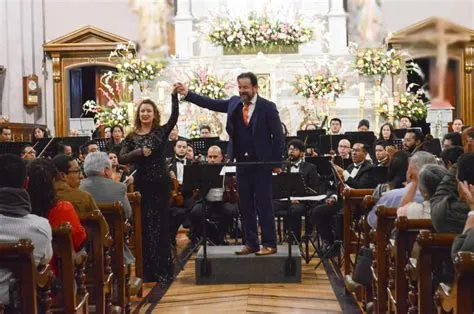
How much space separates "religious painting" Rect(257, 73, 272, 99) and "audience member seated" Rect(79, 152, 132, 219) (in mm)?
7727

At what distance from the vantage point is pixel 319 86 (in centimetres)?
1290

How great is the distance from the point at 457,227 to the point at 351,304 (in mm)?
2519

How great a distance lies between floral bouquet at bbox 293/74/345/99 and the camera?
1288cm

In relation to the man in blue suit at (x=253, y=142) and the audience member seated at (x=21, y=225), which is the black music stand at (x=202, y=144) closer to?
the man in blue suit at (x=253, y=142)

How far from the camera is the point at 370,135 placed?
1030 centimetres

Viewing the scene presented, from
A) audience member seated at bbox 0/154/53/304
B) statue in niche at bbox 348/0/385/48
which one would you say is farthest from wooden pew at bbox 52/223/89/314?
statue in niche at bbox 348/0/385/48

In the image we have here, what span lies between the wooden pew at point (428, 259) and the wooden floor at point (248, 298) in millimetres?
2179

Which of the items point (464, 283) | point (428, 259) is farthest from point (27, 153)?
point (464, 283)

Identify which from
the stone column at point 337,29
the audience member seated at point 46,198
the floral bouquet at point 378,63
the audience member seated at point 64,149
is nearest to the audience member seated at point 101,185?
the audience member seated at point 46,198

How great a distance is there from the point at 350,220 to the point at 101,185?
6.86 feet

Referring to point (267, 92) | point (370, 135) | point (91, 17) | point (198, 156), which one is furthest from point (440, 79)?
point (91, 17)

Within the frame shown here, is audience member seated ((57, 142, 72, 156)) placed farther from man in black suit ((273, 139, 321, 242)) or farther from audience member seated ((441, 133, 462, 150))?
audience member seated ((441, 133, 462, 150))

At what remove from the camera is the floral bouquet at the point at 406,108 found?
13.0 meters

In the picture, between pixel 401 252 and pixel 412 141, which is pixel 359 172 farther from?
pixel 401 252
